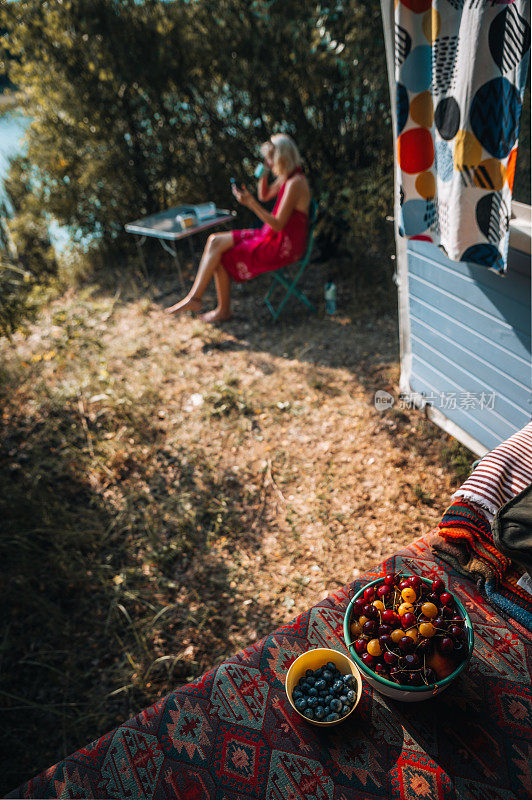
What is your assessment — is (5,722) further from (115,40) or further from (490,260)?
(115,40)

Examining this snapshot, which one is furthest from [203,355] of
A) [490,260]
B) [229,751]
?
[229,751]

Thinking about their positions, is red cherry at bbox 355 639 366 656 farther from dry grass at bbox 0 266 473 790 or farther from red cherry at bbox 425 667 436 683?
dry grass at bbox 0 266 473 790

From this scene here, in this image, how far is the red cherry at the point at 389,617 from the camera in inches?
71.4

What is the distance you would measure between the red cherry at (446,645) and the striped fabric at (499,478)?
2.17 ft

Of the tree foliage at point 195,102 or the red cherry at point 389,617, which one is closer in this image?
the red cherry at point 389,617

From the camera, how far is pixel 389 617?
181cm

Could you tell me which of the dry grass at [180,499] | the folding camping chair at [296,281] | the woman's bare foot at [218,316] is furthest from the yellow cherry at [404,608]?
the woman's bare foot at [218,316]

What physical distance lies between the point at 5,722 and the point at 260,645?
154cm

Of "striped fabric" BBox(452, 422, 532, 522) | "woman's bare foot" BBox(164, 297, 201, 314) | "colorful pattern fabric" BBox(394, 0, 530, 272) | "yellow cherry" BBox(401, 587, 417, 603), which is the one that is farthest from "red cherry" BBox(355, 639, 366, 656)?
"woman's bare foot" BBox(164, 297, 201, 314)

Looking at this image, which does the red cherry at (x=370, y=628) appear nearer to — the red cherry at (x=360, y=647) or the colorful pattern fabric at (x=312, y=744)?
the red cherry at (x=360, y=647)

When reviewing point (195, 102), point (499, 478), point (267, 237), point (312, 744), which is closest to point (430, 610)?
point (312, 744)

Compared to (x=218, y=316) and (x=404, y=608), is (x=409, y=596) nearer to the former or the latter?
(x=404, y=608)

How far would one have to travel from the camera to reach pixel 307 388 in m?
4.48

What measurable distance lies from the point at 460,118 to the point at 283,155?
2530mm
